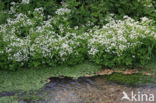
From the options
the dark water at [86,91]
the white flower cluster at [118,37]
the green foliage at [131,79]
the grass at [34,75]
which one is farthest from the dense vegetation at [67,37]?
the dark water at [86,91]

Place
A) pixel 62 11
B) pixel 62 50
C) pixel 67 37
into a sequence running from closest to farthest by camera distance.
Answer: pixel 62 50, pixel 67 37, pixel 62 11

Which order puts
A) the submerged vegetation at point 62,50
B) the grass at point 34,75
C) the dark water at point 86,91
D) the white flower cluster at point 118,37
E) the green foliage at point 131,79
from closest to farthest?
the dark water at point 86,91 < the grass at point 34,75 < the green foliage at point 131,79 < the submerged vegetation at point 62,50 < the white flower cluster at point 118,37

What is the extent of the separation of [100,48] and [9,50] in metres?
2.09

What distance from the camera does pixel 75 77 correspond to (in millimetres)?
5125

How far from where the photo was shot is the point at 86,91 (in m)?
4.57

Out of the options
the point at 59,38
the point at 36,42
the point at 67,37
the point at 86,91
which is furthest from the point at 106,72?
the point at 36,42

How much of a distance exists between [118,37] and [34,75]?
7.21 feet

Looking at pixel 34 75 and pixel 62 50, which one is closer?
pixel 34 75

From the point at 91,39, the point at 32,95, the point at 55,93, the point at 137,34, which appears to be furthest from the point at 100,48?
the point at 32,95

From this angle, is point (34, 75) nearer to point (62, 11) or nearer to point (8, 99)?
point (8, 99)

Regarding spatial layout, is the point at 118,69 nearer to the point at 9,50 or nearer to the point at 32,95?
the point at 32,95

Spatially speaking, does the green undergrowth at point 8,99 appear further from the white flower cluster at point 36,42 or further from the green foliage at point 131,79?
the green foliage at point 131,79

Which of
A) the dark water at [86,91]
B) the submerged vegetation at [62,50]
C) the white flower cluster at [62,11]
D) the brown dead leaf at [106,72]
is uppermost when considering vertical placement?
the white flower cluster at [62,11]

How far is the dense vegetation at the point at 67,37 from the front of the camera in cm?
523
